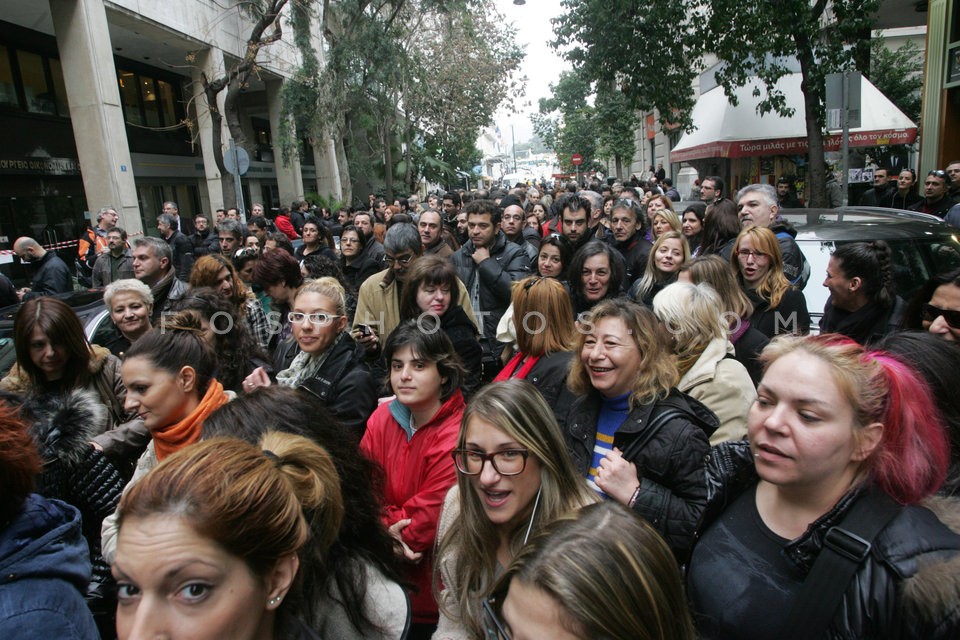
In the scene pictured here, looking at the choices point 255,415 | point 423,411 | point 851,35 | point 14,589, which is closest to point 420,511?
point 423,411

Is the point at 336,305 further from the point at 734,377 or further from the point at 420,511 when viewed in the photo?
the point at 734,377

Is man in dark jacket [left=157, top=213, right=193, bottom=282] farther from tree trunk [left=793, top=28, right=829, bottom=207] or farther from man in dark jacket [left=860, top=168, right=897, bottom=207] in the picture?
man in dark jacket [left=860, top=168, right=897, bottom=207]

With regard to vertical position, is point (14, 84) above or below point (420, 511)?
above

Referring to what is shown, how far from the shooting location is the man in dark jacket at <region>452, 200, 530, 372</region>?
5.50 meters

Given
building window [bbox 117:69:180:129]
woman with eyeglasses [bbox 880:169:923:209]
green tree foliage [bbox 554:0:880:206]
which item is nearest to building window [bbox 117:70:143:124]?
building window [bbox 117:69:180:129]

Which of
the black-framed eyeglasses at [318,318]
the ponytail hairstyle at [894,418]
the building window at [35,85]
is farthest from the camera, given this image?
the building window at [35,85]

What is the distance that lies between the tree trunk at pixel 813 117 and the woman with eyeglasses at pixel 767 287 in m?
8.07

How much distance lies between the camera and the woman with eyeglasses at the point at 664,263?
4883 millimetres

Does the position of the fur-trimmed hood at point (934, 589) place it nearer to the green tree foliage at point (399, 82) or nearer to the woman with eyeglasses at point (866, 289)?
the woman with eyeglasses at point (866, 289)

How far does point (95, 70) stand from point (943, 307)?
54.2 feet

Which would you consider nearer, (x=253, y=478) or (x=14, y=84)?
(x=253, y=478)

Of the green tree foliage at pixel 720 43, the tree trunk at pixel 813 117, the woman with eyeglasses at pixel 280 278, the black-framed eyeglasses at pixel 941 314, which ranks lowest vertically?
the black-framed eyeglasses at pixel 941 314

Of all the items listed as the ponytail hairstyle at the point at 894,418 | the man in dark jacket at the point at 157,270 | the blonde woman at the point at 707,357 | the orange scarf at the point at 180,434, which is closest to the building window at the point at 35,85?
the man in dark jacket at the point at 157,270

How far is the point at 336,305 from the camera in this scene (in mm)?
3553
